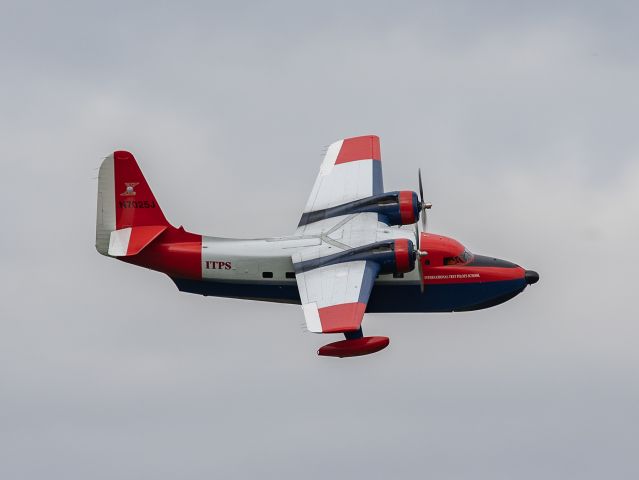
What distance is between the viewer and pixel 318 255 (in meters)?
59.8

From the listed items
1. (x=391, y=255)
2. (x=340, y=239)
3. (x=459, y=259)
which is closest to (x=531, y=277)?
(x=459, y=259)

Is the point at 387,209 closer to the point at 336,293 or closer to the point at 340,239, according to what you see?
the point at 340,239

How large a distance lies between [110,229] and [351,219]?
9071mm

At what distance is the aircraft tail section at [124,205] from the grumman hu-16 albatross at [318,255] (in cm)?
4

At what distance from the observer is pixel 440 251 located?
6109cm

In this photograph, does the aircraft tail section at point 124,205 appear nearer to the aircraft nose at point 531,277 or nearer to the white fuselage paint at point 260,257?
the white fuselage paint at point 260,257

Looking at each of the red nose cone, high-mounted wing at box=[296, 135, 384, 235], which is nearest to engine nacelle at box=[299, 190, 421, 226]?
high-mounted wing at box=[296, 135, 384, 235]

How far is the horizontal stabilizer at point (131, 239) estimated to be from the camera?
201ft

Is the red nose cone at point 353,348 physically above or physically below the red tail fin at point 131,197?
below

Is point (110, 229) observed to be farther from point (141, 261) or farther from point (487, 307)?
point (487, 307)

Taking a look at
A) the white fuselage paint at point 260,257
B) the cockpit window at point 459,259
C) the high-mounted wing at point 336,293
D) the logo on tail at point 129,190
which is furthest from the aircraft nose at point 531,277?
the logo on tail at point 129,190

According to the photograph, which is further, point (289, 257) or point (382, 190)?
point (382, 190)

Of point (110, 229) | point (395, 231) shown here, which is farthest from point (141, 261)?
point (395, 231)

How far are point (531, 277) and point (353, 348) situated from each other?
8708 millimetres
